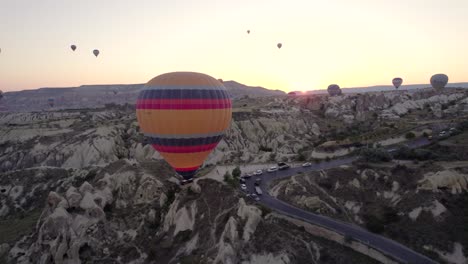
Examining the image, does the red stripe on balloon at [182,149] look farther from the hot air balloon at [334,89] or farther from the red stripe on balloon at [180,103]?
the hot air balloon at [334,89]

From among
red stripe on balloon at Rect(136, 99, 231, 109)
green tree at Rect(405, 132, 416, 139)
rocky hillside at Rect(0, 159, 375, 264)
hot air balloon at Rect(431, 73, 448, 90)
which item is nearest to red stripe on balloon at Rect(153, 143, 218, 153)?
red stripe on balloon at Rect(136, 99, 231, 109)

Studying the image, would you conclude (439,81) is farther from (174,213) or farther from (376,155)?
(174,213)

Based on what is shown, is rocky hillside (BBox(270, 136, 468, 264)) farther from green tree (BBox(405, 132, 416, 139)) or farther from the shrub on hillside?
green tree (BBox(405, 132, 416, 139))

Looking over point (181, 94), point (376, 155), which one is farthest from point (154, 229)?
point (376, 155)

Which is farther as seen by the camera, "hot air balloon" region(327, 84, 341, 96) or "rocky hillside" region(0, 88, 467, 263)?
"hot air balloon" region(327, 84, 341, 96)

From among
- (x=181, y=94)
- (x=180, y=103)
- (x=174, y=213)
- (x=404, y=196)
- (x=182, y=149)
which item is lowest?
(x=174, y=213)

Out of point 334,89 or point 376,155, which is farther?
point 334,89

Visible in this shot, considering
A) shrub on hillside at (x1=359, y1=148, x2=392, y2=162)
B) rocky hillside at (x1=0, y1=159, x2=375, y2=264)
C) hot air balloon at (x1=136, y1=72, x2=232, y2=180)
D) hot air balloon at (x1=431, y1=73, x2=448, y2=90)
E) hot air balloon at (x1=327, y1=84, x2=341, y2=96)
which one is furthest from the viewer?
hot air balloon at (x1=327, y1=84, x2=341, y2=96)

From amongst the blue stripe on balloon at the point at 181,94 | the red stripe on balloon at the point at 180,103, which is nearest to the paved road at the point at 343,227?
the red stripe on balloon at the point at 180,103
